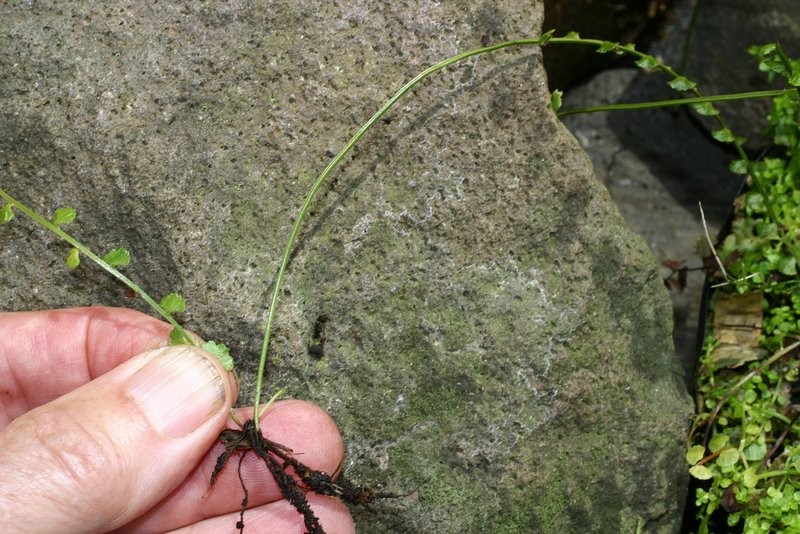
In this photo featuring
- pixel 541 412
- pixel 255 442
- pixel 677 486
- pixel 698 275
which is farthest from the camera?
pixel 698 275

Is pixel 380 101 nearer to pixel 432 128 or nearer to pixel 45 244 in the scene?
pixel 432 128

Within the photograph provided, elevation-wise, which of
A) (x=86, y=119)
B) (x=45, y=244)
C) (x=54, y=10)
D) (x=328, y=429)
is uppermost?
(x=54, y=10)

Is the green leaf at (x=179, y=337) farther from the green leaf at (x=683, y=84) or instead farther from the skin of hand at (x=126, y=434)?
the green leaf at (x=683, y=84)

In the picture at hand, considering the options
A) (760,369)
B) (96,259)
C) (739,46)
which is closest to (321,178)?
(96,259)

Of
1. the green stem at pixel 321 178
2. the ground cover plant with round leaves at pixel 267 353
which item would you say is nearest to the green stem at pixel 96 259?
the ground cover plant with round leaves at pixel 267 353

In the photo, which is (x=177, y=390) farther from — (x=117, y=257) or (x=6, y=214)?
(x=6, y=214)

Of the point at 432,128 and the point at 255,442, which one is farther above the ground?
the point at 432,128

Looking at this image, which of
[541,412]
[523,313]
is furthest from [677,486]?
[523,313]
